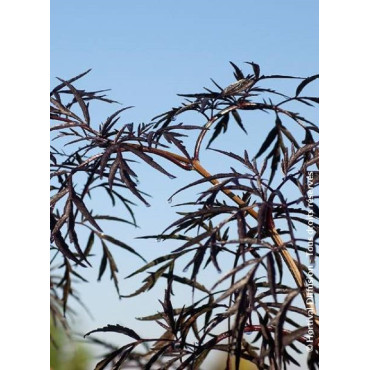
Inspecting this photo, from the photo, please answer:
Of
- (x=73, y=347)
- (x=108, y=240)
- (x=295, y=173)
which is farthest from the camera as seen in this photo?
(x=73, y=347)

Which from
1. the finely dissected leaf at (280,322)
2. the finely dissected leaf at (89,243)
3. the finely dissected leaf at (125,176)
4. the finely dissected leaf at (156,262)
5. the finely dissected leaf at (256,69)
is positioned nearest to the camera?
the finely dissected leaf at (280,322)

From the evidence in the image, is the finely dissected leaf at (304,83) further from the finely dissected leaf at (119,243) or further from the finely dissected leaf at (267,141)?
the finely dissected leaf at (119,243)

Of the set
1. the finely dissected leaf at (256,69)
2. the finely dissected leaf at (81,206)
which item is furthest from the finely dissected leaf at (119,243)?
the finely dissected leaf at (256,69)

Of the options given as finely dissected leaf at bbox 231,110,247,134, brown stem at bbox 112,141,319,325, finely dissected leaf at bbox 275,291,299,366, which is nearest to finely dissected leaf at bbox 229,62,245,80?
finely dissected leaf at bbox 231,110,247,134

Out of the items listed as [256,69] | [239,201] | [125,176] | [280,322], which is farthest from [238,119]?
[280,322]

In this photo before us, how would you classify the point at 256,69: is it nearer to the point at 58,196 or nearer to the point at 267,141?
the point at 267,141

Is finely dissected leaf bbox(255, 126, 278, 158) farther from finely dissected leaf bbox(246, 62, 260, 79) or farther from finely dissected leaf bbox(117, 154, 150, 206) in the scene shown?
finely dissected leaf bbox(117, 154, 150, 206)

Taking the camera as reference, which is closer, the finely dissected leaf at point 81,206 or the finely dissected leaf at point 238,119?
the finely dissected leaf at point 81,206
